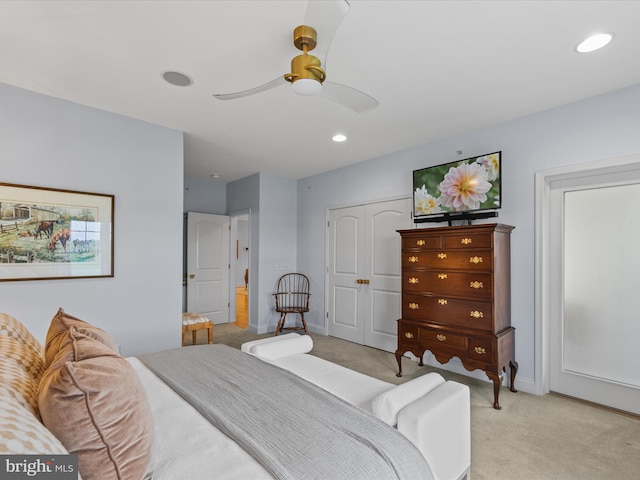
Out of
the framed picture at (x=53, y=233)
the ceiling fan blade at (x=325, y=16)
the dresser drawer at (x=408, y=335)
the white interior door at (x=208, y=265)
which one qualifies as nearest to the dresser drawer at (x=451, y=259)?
the dresser drawer at (x=408, y=335)

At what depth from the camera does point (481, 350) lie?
9.32 feet

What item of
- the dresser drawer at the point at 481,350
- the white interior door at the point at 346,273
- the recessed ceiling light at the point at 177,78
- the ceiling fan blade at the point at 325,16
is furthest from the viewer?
the white interior door at the point at 346,273

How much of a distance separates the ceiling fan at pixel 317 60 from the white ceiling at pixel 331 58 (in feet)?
0.41

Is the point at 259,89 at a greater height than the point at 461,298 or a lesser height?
greater

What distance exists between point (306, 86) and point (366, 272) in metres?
3.20

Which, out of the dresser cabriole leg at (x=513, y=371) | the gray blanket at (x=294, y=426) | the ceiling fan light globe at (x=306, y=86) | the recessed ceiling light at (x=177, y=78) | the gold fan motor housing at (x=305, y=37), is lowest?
the dresser cabriole leg at (x=513, y=371)

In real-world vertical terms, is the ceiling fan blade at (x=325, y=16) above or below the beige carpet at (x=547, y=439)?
above

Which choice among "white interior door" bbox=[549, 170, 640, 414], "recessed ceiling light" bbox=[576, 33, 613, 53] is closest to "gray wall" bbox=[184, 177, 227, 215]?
"white interior door" bbox=[549, 170, 640, 414]

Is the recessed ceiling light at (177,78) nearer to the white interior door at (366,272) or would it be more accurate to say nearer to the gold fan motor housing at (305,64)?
the gold fan motor housing at (305,64)

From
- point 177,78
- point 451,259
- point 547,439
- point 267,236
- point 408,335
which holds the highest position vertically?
point 177,78

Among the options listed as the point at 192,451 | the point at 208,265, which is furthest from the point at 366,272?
the point at 192,451

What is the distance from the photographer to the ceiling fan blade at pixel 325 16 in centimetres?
146

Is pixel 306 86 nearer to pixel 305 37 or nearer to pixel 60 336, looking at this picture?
pixel 305 37

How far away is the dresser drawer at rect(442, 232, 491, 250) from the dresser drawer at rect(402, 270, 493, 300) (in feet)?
0.81
